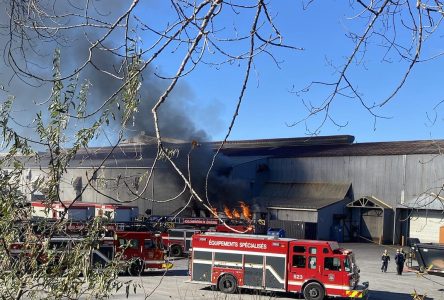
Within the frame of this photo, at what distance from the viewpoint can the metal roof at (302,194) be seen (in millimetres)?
39562

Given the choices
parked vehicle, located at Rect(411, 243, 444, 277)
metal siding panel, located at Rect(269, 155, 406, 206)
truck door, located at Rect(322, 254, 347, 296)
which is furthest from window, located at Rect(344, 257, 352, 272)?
metal siding panel, located at Rect(269, 155, 406, 206)

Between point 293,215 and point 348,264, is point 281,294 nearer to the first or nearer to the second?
point 348,264

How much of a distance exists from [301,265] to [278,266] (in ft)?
2.39

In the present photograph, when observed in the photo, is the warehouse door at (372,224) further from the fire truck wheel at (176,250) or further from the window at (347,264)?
the window at (347,264)

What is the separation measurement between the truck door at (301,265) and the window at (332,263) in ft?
0.83

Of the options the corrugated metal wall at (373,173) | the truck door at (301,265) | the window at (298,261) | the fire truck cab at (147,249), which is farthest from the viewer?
the corrugated metal wall at (373,173)

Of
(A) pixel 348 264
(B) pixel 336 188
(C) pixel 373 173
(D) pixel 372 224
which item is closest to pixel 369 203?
(D) pixel 372 224

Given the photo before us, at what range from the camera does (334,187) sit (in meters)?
41.5

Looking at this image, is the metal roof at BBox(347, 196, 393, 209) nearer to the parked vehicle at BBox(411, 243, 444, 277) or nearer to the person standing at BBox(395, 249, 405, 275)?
the person standing at BBox(395, 249, 405, 275)

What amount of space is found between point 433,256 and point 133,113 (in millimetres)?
21327

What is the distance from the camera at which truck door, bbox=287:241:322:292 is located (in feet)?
61.7

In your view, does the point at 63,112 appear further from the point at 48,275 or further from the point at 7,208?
the point at 48,275

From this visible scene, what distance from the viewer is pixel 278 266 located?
747 inches

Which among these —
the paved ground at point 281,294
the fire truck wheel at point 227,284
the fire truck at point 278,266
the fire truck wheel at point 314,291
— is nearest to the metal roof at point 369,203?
the paved ground at point 281,294
